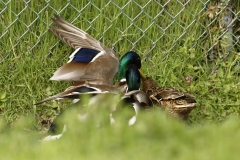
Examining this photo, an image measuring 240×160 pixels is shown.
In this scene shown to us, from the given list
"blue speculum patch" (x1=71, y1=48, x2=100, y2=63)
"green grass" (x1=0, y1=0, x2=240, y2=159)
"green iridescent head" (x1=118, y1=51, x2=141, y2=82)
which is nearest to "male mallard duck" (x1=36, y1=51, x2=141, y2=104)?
"green iridescent head" (x1=118, y1=51, x2=141, y2=82)

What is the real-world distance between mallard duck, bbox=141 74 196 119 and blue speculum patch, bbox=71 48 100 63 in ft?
1.63

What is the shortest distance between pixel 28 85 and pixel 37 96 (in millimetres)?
109

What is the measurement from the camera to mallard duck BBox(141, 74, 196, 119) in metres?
5.38

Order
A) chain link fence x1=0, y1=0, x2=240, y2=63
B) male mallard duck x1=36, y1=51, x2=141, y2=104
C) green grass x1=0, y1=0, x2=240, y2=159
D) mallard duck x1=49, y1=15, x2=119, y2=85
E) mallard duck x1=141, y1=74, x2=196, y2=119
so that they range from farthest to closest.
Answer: chain link fence x1=0, y1=0, x2=240, y2=63
green grass x1=0, y1=0, x2=240, y2=159
mallard duck x1=49, y1=15, x2=119, y2=85
mallard duck x1=141, y1=74, x2=196, y2=119
male mallard duck x1=36, y1=51, x2=141, y2=104

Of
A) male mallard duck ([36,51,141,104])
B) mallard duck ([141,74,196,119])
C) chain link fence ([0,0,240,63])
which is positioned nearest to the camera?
male mallard duck ([36,51,141,104])

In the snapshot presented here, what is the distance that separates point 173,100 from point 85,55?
785mm

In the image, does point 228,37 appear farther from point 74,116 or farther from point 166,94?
point 74,116

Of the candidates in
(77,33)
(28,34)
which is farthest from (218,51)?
(28,34)

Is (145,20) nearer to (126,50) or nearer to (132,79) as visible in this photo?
(126,50)

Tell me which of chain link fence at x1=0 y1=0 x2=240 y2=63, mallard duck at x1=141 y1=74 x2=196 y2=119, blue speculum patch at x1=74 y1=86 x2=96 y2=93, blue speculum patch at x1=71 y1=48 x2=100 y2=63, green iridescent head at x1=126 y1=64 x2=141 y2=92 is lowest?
mallard duck at x1=141 y1=74 x2=196 y2=119

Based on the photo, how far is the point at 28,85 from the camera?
5.59 m

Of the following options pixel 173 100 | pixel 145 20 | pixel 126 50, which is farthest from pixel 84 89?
pixel 145 20

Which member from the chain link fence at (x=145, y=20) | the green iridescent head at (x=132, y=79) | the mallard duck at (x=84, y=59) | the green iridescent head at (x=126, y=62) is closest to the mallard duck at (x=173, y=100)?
the green iridescent head at (x=132, y=79)

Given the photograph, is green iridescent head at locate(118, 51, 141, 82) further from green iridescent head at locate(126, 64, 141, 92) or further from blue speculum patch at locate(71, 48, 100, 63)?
blue speculum patch at locate(71, 48, 100, 63)
